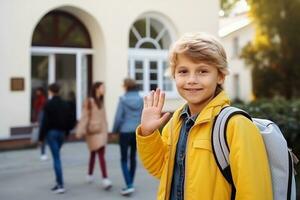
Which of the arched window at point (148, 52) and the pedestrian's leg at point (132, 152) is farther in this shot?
the arched window at point (148, 52)

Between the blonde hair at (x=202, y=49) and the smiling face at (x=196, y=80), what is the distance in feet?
0.09

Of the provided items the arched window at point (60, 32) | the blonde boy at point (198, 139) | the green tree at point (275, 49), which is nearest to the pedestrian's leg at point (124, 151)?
the blonde boy at point (198, 139)

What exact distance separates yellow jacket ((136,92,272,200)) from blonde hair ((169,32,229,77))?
0.20m

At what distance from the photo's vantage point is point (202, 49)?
237cm

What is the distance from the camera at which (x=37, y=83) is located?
14.7 metres

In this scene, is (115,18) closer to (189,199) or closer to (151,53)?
(151,53)

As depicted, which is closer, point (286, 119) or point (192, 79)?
point (192, 79)

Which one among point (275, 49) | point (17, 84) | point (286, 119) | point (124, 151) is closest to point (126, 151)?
point (124, 151)

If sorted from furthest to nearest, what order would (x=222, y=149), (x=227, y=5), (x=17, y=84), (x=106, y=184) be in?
1. (x=227, y=5)
2. (x=17, y=84)
3. (x=106, y=184)
4. (x=222, y=149)

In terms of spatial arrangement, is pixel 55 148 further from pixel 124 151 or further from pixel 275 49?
pixel 275 49

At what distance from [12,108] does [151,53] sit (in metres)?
5.51

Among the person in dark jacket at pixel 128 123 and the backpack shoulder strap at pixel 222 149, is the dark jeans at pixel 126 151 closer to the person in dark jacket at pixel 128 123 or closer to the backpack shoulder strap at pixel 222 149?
the person in dark jacket at pixel 128 123

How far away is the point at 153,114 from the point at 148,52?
14.0 m

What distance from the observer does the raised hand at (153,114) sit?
2.53m
